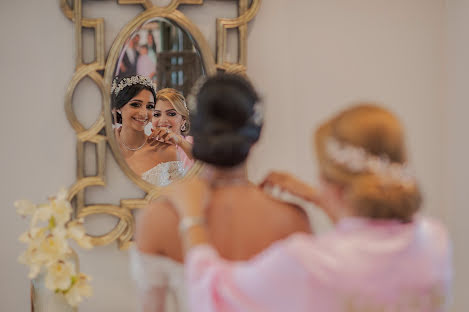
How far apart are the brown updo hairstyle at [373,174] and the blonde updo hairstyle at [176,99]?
2.96 feet

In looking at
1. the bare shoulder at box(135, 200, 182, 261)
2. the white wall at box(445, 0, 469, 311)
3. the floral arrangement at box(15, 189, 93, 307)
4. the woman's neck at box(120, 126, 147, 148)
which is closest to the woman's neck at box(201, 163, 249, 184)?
the bare shoulder at box(135, 200, 182, 261)

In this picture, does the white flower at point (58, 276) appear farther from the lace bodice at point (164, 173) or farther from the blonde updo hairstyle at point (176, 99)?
the blonde updo hairstyle at point (176, 99)

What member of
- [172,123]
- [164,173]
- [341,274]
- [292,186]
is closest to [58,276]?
[164,173]

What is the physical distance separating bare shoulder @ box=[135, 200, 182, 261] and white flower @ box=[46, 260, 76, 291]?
522 mm

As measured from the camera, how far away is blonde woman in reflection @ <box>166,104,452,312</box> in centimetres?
101

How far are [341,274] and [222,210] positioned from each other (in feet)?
1.07

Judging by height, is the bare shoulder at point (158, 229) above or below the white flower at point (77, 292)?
above

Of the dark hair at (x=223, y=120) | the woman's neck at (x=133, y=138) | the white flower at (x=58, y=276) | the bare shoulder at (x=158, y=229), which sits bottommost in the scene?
the white flower at (x=58, y=276)

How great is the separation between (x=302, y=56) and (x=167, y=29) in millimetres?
506

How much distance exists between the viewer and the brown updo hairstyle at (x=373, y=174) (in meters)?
1.05

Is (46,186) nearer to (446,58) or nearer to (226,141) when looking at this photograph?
(226,141)

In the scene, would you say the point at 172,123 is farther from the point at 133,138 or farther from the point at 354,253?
the point at 354,253

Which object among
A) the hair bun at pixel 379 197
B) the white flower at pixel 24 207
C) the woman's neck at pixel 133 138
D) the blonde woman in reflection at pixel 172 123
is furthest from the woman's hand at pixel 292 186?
the white flower at pixel 24 207

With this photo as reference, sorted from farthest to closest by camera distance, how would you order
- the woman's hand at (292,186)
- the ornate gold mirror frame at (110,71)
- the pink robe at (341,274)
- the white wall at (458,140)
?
the white wall at (458,140), the ornate gold mirror frame at (110,71), the woman's hand at (292,186), the pink robe at (341,274)
